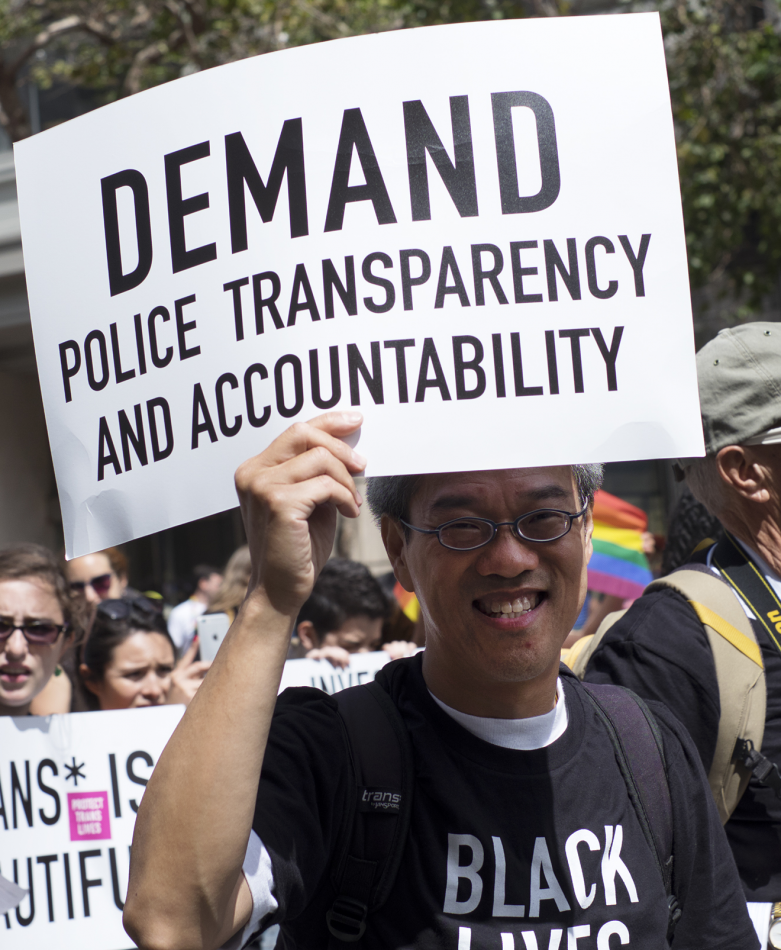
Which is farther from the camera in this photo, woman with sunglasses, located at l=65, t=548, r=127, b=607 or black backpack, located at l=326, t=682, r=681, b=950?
woman with sunglasses, located at l=65, t=548, r=127, b=607

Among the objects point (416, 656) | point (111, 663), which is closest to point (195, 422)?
point (416, 656)

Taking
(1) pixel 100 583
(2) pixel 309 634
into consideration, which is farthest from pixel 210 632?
(1) pixel 100 583

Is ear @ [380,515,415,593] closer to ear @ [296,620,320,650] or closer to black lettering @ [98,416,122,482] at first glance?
black lettering @ [98,416,122,482]

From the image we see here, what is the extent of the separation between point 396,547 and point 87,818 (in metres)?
1.70

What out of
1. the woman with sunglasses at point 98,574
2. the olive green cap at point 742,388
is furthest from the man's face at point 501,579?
the woman with sunglasses at point 98,574

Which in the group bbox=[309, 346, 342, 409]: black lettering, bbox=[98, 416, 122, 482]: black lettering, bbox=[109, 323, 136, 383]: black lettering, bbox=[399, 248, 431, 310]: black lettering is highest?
bbox=[399, 248, 431, 310]: black lettering

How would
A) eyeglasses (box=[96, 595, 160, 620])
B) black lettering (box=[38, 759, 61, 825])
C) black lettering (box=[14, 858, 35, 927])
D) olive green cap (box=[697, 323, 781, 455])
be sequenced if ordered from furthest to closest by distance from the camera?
1. eyeglasses (box=[96, 595, 160, 620])
2. black lettering (box=[38, 759, 61, 825])
3. black lettering (box=[14, 858, 35, 927])
4. olive green cap (box=[697, 323, 781, 455])

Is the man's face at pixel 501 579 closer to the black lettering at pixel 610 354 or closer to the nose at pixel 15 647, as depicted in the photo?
the black lettering at pixel 610 354

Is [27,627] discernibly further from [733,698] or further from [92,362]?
[733,698]

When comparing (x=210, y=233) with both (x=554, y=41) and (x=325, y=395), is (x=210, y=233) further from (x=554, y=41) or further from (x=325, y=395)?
(x=554, y=41)

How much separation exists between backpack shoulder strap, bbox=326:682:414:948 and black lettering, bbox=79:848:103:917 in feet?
5.33

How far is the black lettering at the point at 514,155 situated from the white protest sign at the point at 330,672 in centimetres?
230

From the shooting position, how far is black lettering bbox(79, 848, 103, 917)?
2.78 m

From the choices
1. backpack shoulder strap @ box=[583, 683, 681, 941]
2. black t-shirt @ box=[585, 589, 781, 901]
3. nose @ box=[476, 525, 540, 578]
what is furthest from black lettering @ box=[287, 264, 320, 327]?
black t-shirt @ box=[585, 589, 781, 901]
